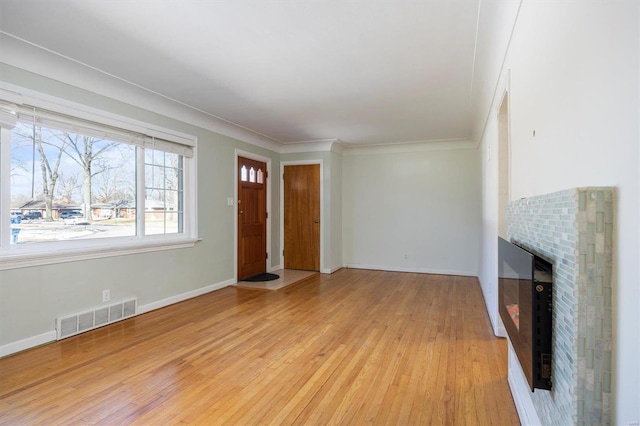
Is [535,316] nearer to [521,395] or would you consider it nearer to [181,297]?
[521,395]

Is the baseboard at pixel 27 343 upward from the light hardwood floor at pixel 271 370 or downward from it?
upward

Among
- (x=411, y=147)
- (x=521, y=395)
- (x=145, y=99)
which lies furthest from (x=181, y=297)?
(x=411, y=147)

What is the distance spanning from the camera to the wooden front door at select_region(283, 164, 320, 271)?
6312 mm

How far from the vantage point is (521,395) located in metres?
1.87

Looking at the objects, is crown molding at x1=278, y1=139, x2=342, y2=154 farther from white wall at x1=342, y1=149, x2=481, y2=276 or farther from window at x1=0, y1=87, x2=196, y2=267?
window at x1=0, y1=87, x2=196, y2=267

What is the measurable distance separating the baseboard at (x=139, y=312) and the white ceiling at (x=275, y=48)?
2416mm

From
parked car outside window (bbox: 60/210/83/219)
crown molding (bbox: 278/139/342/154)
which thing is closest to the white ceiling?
parked car outside window (bbox: 60/210/83/219)

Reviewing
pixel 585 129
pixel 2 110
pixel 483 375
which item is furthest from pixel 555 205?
pixel 2 110

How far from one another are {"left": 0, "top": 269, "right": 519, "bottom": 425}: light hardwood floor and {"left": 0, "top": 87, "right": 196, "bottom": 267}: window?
0.96 m

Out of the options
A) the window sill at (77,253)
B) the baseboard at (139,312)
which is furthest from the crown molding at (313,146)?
the window sill at (77,253)

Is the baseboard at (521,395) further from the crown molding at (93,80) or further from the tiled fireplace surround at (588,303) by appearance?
the crown molding at (93,80)

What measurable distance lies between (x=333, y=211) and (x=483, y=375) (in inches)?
167

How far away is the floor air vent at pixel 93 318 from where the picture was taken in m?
3.00

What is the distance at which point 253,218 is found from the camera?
19.1 ft
